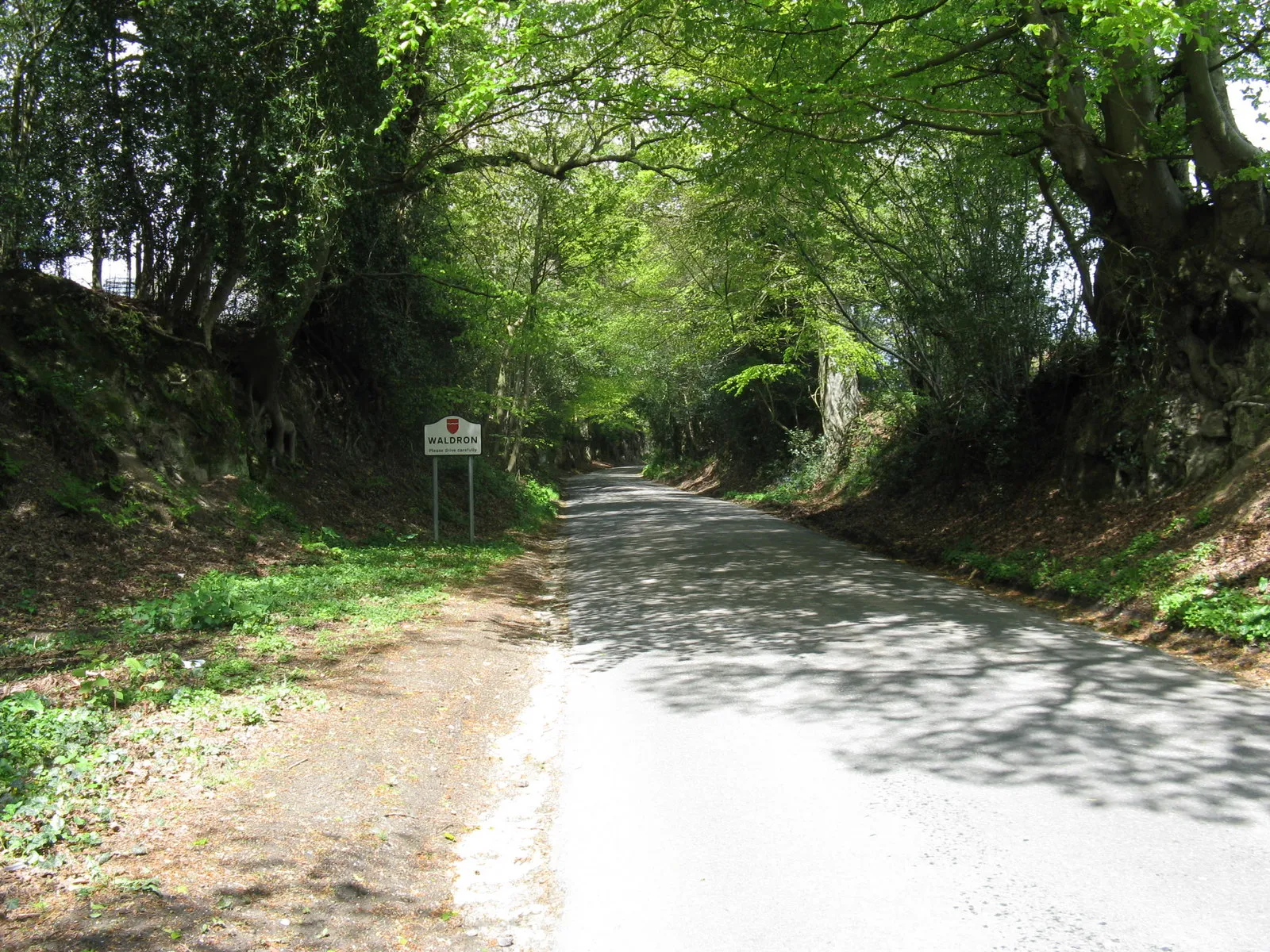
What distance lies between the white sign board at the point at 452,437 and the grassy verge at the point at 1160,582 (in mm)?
8486

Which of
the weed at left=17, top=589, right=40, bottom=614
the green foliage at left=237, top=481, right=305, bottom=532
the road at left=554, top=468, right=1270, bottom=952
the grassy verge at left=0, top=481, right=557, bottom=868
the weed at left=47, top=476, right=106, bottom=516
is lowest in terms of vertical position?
the road at left=554, top=468, right=1270, bottom=952

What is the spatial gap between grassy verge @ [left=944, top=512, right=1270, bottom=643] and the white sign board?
8.49 metres

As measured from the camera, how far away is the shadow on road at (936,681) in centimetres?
513

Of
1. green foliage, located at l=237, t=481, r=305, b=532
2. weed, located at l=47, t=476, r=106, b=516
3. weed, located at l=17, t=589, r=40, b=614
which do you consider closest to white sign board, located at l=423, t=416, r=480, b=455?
green foliage, located at l=237, t=481, r=305, b=532

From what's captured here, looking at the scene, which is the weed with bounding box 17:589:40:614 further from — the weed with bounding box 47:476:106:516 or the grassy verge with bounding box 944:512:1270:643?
the grassy verge with bounding box 944:512:1270:643

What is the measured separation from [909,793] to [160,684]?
461cm

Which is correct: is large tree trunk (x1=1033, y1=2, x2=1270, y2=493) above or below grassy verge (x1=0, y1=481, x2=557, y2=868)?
above

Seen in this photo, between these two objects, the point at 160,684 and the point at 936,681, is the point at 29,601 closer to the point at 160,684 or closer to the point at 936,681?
the point at 160,684

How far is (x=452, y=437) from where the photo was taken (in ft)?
51.3

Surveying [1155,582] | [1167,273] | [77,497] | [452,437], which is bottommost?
[1155,582]

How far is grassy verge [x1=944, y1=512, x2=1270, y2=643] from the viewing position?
26.2 ft

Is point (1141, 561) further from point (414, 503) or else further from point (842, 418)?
point (842, 418)

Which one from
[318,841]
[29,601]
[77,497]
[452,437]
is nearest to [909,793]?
[318,841]

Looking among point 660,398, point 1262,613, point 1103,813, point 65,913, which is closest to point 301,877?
point 65,913
